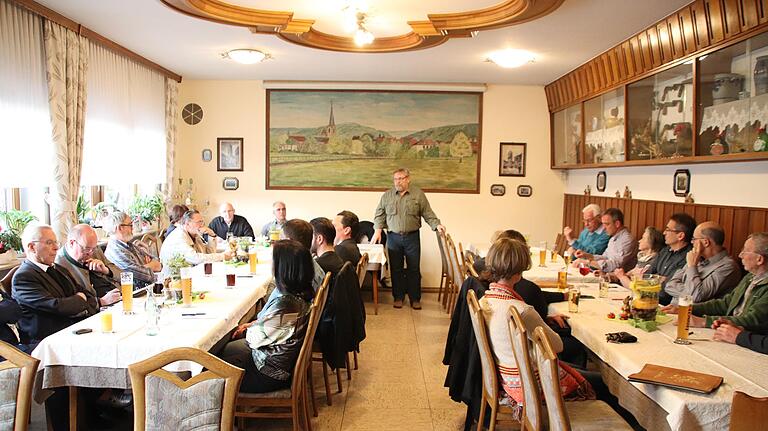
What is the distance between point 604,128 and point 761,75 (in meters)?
2.49

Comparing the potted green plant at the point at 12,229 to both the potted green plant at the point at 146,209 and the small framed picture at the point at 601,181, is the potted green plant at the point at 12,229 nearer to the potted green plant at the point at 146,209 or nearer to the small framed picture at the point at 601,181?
the potted green plant at the point at 146,209

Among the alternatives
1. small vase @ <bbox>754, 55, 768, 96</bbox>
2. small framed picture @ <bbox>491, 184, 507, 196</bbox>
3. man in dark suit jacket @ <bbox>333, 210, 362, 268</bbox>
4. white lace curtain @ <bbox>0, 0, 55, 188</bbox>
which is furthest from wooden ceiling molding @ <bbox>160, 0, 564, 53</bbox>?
small framed picture @ <bbox>491, 184, 507, 196</bbox>

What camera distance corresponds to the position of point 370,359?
5016 mm

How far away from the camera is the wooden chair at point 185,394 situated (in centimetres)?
195

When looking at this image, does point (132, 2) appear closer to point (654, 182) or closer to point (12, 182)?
point (12, 182)

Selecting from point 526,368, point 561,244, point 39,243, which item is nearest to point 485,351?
point 526,368

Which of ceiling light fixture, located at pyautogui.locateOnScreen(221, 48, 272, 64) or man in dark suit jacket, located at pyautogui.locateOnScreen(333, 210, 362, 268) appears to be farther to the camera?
ceiling light fixture, located at pyautogui.locateOnScreen(221, 48, 272, 64)

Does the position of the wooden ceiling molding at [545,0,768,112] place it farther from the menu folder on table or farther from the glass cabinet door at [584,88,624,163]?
the menu folder on table

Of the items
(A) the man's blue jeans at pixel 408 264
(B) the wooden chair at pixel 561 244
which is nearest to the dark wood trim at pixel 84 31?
(A) the man's blue jeans at pixel 408 264

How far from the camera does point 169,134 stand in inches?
294

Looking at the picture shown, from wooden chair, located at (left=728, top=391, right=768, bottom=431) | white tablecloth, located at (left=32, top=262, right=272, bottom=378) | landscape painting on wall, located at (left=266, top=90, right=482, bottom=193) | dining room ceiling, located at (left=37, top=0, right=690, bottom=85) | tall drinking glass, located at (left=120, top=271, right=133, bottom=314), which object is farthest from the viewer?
landscape painting on wall, located at (left=266, top=90, right=482, bottom=193)

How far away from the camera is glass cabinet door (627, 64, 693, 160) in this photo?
450 cm

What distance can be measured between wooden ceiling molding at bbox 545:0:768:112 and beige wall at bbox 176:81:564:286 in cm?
124

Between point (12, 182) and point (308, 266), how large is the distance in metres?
2.92
